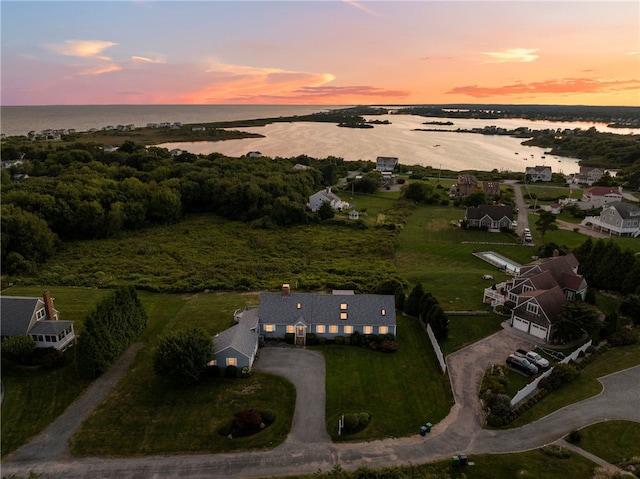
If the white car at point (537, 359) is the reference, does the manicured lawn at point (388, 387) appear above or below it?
below

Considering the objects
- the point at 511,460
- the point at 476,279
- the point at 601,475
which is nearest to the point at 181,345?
the point at 511,460

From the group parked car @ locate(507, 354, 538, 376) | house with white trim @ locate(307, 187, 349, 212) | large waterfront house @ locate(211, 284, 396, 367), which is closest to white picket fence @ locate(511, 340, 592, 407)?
parked car @ locate(507, 354, 538, 376)

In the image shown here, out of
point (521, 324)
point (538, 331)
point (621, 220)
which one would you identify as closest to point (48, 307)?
point (521, 324)

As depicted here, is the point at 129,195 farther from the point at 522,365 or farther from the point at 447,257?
the point at 522,365

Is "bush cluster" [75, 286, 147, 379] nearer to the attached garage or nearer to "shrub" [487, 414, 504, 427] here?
"shrub" [487, 414, 504, 427]

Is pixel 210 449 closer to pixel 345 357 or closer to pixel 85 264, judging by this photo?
pixel 345 357

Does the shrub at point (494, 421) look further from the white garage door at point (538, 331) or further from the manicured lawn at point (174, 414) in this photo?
the white garage door at point (538, 331)

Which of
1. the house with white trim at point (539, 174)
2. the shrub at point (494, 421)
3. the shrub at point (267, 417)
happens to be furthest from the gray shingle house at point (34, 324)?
the house with white trim at point (539, 174)
